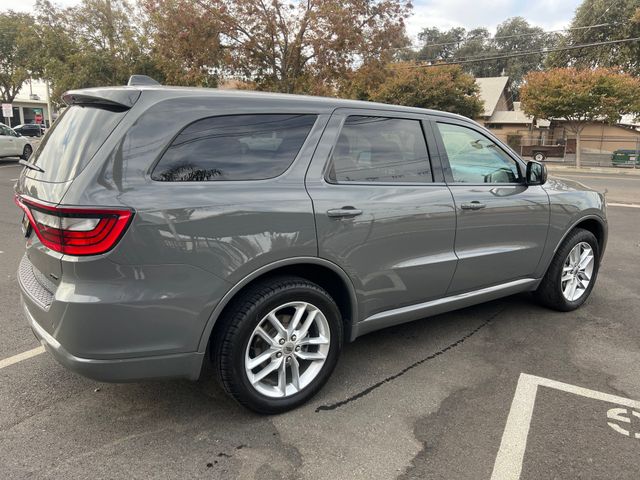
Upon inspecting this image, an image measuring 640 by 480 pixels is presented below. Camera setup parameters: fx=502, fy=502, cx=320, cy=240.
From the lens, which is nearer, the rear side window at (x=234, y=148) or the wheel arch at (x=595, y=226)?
the rear side window at (x=234, y=148)

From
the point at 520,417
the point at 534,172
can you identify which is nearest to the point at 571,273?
the point at 534,172

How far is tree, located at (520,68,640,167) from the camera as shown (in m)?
25.5

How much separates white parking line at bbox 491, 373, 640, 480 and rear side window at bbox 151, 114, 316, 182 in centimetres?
186

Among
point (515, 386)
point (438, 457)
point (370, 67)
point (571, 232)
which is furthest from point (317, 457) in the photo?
point (370, 67)

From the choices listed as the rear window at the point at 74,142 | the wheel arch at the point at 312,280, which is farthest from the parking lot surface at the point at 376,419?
the rear window at the point at 74,142

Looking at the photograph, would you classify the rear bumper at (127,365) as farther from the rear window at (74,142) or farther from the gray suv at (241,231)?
the rear window at (74,142)

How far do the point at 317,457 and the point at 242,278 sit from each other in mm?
965

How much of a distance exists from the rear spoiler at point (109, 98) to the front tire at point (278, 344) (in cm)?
110

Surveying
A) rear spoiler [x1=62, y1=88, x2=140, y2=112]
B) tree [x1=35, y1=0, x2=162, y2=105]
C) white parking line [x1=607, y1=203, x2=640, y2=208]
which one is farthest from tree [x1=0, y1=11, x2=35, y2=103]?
rear spoiler [x1=62, y1=88, x2=140, y2=112]

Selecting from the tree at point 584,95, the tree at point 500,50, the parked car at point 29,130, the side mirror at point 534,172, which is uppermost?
the tree at point 500,50

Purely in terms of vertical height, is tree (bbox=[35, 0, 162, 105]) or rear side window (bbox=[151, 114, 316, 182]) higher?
tree (bbox=[35, 0, 162, 105])

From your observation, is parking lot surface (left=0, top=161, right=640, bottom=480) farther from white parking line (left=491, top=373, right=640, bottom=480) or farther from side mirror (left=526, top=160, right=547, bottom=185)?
side mirror (left=526, top=160, right=547, bottom=185)

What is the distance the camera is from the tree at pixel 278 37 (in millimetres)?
14484

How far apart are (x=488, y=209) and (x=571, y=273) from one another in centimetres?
145
